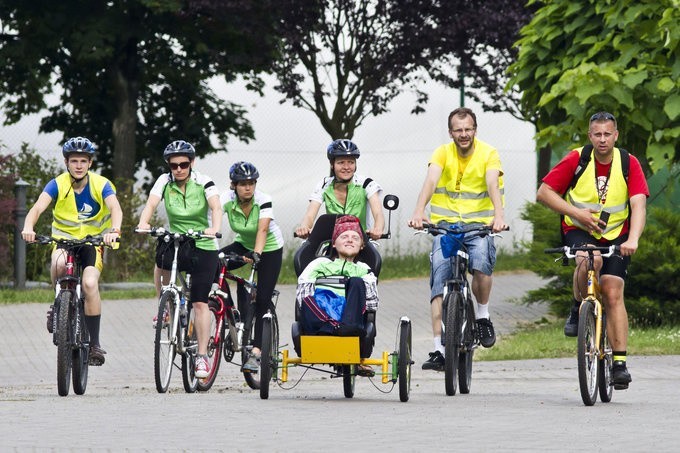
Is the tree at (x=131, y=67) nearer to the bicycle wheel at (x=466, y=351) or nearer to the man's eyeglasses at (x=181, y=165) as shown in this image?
the man's eyeglasses at (x=181, y=165)

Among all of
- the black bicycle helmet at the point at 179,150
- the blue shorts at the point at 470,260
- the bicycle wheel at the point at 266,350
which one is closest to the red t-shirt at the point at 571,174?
the blue shorts at the point at 470,260

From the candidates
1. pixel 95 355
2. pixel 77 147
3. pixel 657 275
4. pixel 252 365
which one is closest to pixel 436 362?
pixel 252 365

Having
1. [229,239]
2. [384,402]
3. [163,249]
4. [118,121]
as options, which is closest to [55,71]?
[118,121]

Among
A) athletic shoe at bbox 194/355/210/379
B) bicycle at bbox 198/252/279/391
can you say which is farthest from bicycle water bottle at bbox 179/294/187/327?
bicycle at bbox 198/252/279/391

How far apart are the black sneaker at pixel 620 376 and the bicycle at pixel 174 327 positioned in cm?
287

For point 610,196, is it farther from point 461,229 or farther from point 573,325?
point 461,229

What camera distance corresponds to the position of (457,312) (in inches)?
429

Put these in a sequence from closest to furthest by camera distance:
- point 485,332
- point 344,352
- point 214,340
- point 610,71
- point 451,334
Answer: point 344,352 → point 451,334 → point 485,332 → point 214,340 → point 610,71

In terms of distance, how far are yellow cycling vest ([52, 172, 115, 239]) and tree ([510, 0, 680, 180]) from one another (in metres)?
5.81

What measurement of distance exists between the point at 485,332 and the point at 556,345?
12.1 feet

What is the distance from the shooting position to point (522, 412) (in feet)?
32.5

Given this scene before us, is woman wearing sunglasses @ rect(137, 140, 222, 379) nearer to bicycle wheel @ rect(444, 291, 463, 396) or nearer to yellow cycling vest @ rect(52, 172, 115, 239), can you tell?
yellow cycling vest @ rect(52, 172, 115, 239)

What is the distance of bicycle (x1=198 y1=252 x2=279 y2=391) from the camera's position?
39.4 ft

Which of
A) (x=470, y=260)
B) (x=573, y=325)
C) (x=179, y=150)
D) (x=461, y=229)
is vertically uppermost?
(x=179, y=150)
